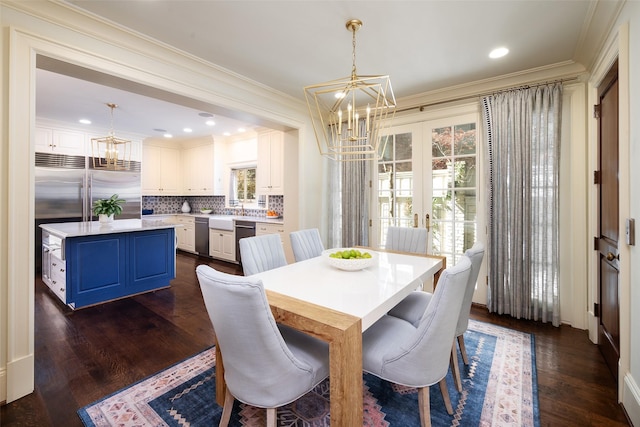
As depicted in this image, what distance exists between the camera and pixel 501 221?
301 cm

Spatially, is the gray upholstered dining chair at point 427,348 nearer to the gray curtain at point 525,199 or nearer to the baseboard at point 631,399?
the baseboard at point 631,399

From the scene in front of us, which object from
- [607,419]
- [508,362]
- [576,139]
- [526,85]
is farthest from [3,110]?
[576,139]

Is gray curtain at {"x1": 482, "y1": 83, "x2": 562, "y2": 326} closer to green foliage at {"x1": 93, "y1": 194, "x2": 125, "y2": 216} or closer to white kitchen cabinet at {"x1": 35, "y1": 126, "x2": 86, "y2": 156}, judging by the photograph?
green foliage at {"x1": 93, "y1": 194, "x2": 125, "y2": 216}

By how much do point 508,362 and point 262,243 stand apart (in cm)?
212

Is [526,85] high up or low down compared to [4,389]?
up

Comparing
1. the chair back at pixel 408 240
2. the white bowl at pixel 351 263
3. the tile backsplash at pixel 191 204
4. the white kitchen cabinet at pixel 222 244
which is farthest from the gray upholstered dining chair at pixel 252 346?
the tile backsplash at pixel 191 204

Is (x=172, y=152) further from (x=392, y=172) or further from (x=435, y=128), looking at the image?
(x=435, y=128)

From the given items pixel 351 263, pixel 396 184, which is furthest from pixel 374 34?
pixel 396 184

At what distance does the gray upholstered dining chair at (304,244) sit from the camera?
2.65m

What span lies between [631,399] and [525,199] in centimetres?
177

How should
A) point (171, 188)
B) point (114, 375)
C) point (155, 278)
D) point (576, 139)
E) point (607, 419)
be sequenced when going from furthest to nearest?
point (171, 188)
point (155, 278)
point (576, 139)
point (114, 375)
point (607, 419)

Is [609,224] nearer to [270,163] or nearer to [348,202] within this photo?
[348,202]

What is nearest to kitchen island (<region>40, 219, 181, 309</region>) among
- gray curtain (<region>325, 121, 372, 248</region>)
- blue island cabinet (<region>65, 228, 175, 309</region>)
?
blue island cabinet (<region>65, 228, 175, 309</region>)

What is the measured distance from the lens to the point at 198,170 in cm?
654
